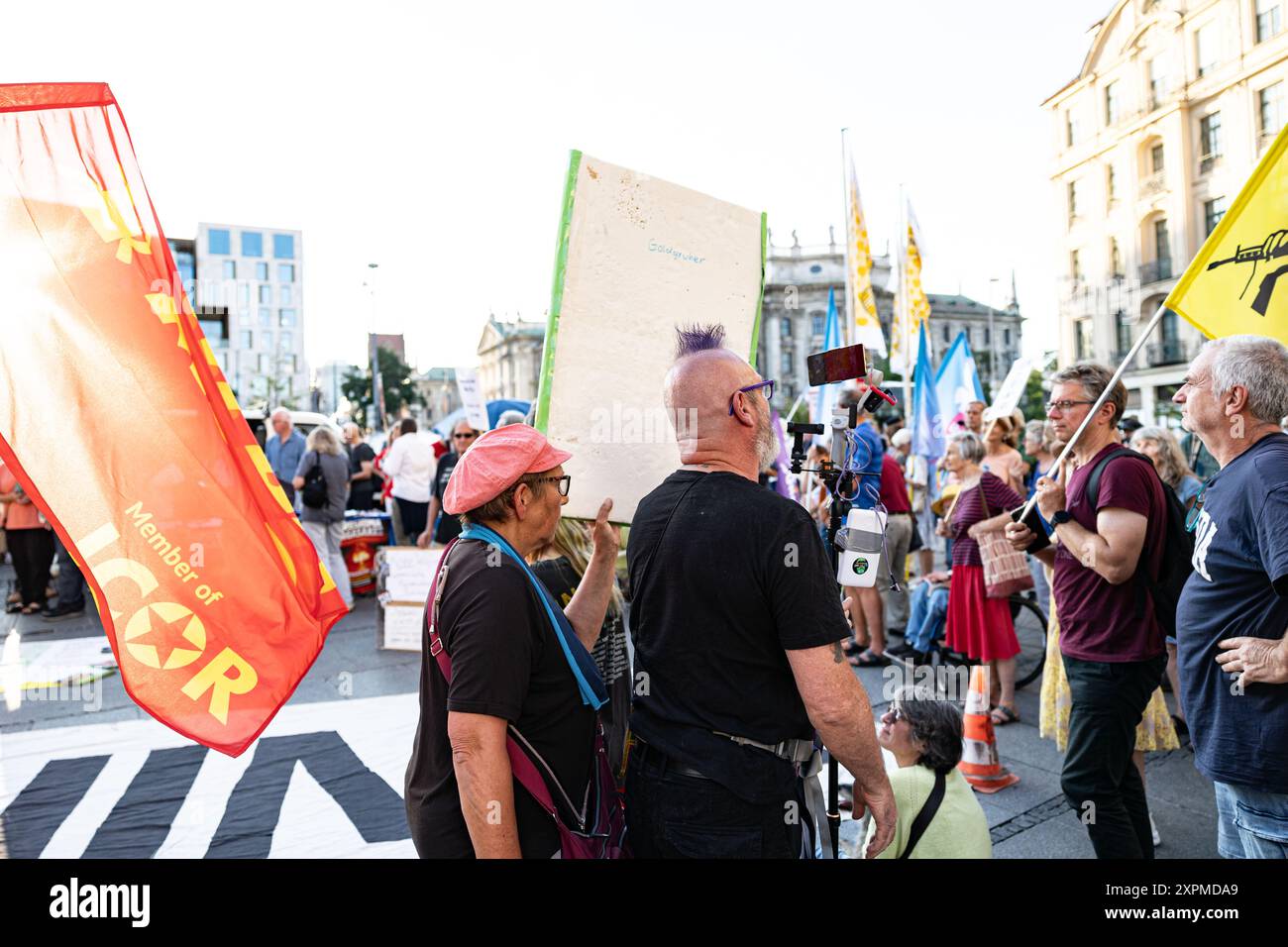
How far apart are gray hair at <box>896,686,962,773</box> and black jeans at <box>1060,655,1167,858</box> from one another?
45 cm

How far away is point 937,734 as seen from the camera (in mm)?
2893

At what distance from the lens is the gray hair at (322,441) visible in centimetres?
849

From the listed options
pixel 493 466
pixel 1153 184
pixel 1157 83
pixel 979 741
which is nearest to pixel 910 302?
pixel 979 741

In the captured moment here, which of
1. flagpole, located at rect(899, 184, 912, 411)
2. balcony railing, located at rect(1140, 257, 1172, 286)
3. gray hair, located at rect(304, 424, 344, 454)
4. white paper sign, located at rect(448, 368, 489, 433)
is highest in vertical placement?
balcony railing, located at rect(1140, 257, 1172, 286)

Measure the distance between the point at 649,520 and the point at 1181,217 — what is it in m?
42.7

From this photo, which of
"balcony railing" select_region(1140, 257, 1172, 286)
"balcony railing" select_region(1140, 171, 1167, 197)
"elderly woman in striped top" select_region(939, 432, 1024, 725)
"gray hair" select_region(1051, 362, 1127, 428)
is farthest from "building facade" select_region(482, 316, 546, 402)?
"gray hair" select_region(1051, 362, 1127, 428)

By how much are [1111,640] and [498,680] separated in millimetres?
2290

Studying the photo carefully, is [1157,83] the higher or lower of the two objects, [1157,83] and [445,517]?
the higher

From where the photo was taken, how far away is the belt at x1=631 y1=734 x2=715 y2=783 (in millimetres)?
1982

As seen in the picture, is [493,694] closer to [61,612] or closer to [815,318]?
[61,612]

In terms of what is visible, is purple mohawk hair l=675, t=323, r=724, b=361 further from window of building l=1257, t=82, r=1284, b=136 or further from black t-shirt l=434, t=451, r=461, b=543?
window of building l=1257, t=82, r=1284, b=136

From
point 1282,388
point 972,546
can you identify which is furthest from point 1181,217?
point 1282,388
